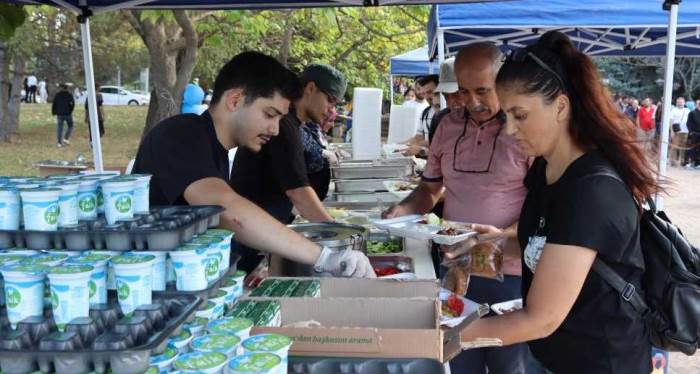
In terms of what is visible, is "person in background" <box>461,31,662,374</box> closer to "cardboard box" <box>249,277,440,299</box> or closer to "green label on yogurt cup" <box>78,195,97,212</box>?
"cardboard box" <box>249,277,440,299</box>

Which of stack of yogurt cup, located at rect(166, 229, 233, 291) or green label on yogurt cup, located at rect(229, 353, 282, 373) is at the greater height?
stack of yogurt cup, located at rect(166, 229, 233, 291)

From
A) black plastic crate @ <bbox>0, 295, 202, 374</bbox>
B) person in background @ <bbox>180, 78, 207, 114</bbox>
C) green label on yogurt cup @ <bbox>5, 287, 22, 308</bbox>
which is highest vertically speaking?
person in background @ <bbox>180, 78, 207, 114</bbox>

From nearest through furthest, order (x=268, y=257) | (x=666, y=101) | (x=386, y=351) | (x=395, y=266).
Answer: (x=386, y=351), (x=268, y=257), (x=395, y=266), (x=666, y=101)

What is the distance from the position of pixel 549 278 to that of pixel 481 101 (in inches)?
53.3

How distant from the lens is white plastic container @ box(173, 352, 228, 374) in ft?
3.87

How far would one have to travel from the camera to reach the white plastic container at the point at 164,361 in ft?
3.98

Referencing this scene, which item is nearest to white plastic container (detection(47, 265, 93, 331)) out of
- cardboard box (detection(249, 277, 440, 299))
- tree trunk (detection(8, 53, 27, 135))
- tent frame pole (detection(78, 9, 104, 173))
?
cardboard box (detection(249, 277, 440, 299))

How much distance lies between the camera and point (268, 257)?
2.40 m

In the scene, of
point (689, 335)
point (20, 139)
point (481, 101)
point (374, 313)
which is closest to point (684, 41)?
point (481, 101)

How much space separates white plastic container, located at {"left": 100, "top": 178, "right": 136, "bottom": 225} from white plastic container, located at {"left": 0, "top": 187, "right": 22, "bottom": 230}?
20cm

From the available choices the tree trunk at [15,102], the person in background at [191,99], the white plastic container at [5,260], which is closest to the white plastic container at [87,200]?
the white plastic container at [5,260]

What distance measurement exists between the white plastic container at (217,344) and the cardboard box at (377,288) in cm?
57

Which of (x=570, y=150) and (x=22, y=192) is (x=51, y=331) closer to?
(x=22, y=192)

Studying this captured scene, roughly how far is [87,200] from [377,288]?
0.84m
